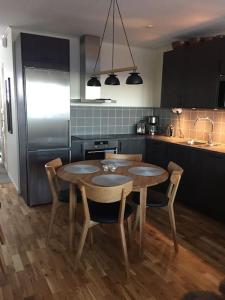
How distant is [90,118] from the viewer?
4457mm

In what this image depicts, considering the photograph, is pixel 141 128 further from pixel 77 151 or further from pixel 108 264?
pixel 108 264

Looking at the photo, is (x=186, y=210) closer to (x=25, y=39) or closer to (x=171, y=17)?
(x=171, y=17)

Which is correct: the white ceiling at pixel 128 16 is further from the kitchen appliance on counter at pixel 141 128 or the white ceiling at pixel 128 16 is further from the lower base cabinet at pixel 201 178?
the lower base cabinet at pixel 201 178

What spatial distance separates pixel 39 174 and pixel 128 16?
2.37 meters

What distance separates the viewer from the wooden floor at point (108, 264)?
201 cm

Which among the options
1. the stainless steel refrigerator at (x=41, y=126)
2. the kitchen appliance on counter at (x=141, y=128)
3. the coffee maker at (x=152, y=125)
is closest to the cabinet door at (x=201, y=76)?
the coffee maker at (x=152, y=125)

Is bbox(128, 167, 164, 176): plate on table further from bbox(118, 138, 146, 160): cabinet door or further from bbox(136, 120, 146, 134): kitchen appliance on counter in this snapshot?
bbox(136, 120, 146, 134): kitchen appliance on counter

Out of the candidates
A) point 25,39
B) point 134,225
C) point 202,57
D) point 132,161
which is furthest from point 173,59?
point 134,225

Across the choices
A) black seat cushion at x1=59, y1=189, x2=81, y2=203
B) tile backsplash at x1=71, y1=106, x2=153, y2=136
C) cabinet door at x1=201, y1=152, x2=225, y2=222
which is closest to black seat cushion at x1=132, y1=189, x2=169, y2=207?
black seat cushion at x1=59, y1=189, x2=81, y2=203

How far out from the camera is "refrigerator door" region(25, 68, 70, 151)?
3385 mm

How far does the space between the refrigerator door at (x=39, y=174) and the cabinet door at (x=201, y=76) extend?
2012 mm

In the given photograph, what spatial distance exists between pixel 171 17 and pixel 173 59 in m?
0.97

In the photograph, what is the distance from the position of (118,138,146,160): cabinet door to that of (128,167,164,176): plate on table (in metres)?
1.48

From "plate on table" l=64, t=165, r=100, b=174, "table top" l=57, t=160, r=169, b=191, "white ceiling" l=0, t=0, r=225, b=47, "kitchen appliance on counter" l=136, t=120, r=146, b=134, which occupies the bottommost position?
"table top" l=57, t=160, r=169, b=191
